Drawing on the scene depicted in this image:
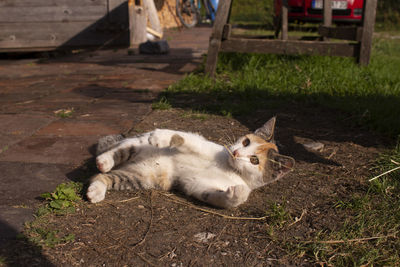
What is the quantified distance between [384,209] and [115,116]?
8.67 ft

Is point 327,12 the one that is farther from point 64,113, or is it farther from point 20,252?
point 20,252

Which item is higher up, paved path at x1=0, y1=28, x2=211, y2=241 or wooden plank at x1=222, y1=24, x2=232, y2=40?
wooden plank at x1=222, y1=24, x2=232, y2=40

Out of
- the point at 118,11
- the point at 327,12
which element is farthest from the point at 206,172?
the point at 118,11

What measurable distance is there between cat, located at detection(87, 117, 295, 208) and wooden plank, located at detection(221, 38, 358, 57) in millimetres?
2800

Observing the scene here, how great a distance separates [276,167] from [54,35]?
7.06 meters

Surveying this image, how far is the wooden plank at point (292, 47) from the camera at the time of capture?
16.8ft

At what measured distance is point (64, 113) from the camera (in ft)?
12.5

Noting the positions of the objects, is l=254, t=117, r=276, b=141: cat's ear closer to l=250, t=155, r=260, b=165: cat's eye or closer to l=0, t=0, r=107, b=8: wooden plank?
l=250, t=155, r=260, b=165: cat's eye

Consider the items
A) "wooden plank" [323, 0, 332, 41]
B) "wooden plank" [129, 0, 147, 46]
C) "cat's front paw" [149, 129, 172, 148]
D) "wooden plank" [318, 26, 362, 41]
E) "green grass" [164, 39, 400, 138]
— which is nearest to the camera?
"cat's front paw" [149, 129, 172, 148]

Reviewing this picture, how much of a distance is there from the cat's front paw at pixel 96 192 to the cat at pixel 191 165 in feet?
0.23

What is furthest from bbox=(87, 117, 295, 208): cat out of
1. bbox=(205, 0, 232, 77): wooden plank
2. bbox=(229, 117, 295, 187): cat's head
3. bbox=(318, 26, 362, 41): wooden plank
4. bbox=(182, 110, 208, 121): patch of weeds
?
bbox=(318, 26, 362, 41): wooden plank

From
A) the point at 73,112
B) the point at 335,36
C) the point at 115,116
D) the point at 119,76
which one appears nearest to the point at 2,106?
the point at 73,112

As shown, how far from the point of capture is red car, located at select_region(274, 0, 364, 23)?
10352mm

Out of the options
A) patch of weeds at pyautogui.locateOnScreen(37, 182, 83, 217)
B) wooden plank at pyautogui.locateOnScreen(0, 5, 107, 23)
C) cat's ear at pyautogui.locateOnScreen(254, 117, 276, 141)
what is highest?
wooden plank at pyautogui.locateOnScreen(0, 5, 107, 23)
